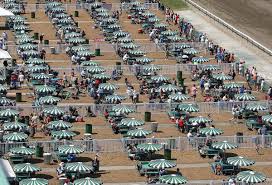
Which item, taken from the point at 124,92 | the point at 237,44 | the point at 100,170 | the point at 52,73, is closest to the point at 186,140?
the point at 100,170

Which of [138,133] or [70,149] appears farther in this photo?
[138,133]

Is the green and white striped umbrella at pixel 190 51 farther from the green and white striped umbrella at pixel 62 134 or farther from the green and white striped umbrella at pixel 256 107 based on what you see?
the green and white striped umbrella at pixel 62 134

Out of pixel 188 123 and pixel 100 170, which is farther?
pixel 188 123

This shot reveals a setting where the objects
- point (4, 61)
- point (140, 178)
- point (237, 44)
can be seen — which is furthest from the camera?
point (237, 44)

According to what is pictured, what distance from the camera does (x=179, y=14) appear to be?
105938 mm

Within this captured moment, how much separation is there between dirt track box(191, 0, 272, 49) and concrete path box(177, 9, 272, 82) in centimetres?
243

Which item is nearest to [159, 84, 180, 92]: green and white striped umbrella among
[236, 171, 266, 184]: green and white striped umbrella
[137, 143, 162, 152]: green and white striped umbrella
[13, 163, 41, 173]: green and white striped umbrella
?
[137, 143, 162, 152]: green and white striped umbrella

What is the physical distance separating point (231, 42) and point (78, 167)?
47.3m

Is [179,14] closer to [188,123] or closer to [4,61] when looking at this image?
[4,61]

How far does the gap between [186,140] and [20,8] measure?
52.5 m

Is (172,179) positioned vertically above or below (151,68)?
below

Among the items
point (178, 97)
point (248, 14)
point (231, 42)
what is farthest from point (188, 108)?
point (248, 14)

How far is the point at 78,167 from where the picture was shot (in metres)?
47.7

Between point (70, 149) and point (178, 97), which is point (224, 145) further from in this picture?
point (178, 97)
